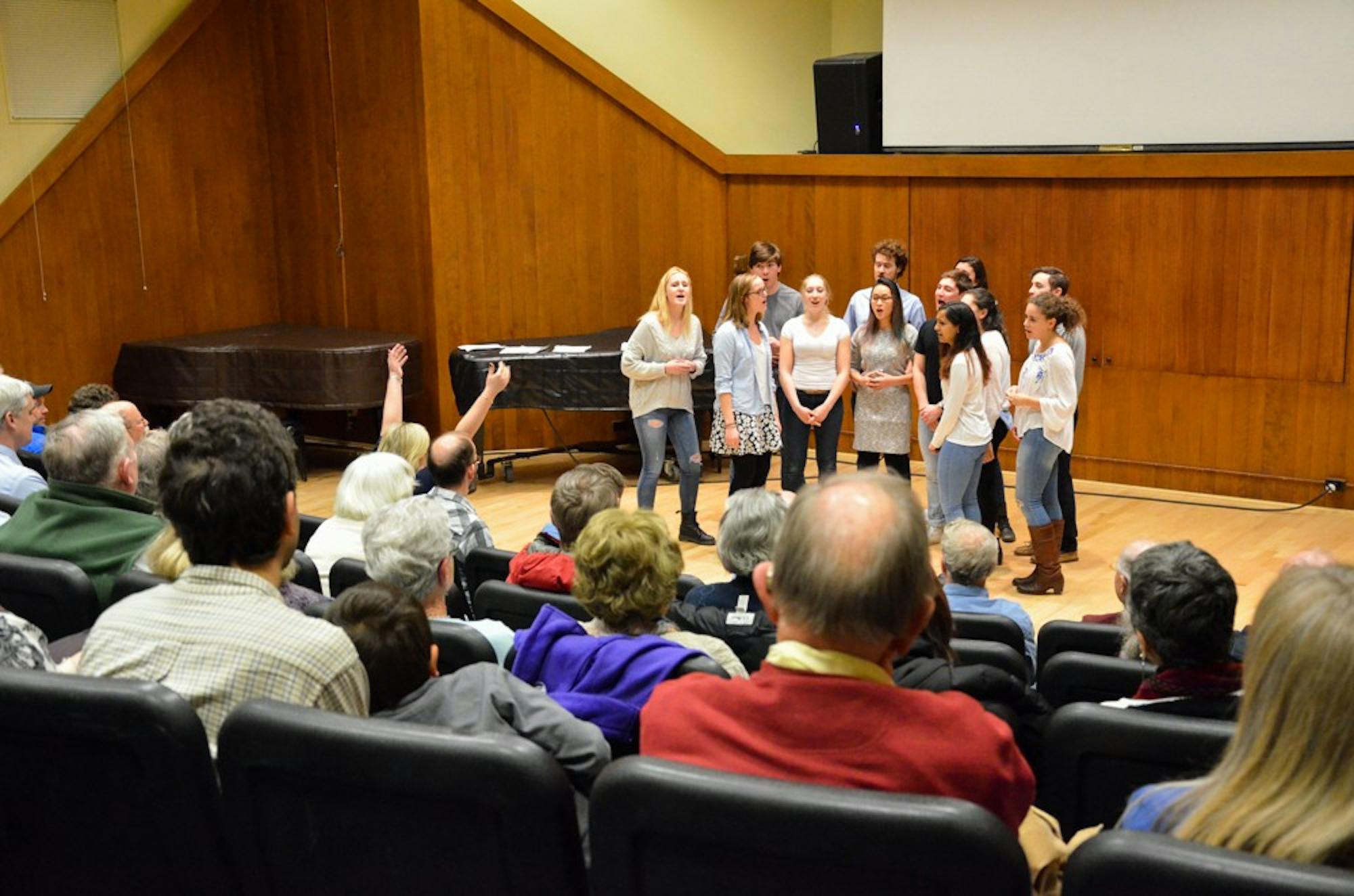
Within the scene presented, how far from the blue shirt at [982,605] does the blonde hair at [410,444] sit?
179cm

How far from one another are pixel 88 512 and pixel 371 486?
77cm

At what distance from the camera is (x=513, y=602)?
350cm

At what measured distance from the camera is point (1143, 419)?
7930mm

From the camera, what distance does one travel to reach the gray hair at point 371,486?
13.4 ft

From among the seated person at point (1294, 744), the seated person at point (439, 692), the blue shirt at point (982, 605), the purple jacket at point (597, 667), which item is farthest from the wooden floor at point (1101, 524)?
the seated person at point (1294, 744)

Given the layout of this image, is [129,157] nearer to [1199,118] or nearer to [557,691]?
[1199,118]

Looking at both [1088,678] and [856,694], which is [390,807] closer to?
[856,694]

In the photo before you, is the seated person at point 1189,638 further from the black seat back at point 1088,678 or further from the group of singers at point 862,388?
the group of singers at point 862,388

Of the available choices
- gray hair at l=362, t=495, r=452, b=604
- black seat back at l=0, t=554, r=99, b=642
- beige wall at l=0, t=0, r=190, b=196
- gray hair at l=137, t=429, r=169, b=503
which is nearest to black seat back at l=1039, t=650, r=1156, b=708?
gray hair at l=362, t=495, r=452, b=604

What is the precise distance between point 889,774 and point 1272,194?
6.44 meters

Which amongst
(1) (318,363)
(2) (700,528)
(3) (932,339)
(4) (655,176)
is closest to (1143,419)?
(3) (932,339)

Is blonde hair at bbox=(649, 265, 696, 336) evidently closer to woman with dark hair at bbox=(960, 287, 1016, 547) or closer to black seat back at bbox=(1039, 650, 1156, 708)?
woman with dark hair at bbox=(960, 287, 1016, 547)

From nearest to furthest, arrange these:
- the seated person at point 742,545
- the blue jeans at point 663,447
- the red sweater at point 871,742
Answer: the red sweater at point 871,742, the seated person at point 742,545, the blue jeans at point 663,447

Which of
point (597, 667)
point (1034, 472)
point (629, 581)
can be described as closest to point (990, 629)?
point (629, 581)
